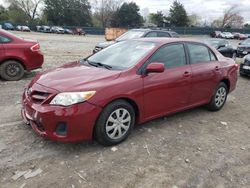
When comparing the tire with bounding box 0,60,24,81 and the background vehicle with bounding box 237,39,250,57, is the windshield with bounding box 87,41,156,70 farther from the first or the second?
the background vehicle with bounding box 237,39,250,57

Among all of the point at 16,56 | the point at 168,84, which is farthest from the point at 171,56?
the point at 16,56

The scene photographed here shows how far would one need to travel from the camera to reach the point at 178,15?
7312 cm

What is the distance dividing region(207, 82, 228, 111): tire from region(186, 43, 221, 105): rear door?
0.18 metres

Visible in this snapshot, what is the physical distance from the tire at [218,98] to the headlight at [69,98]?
3240 mm

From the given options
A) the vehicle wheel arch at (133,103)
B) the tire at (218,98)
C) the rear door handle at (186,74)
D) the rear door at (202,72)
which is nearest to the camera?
the vehicle wheel arch at (133,103)

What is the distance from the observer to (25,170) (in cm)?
375

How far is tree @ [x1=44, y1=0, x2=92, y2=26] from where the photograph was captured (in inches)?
2813

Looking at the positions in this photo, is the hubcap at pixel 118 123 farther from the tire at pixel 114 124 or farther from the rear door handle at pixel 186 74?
the rear door handle at pixel 186 74

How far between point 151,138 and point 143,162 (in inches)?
32.1

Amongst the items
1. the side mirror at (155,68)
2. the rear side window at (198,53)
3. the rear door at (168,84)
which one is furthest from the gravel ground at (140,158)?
the rear side window at (198,53)

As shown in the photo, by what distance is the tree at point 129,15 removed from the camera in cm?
7231

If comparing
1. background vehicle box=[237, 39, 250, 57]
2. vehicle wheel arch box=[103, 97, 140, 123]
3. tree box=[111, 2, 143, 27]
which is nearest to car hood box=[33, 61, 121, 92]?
vehicle wheel arch box=[103, 97, 140, 123]

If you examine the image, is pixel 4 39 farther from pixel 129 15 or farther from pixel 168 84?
pixel 129 15

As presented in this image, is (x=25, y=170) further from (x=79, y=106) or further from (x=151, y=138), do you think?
(x=151, y=138)
